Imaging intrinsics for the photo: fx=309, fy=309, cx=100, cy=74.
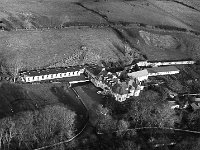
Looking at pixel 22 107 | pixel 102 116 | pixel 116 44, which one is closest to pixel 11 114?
pixel 22 107

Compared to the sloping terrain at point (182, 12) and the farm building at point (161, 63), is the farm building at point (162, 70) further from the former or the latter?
the sloping terrain at point (182, 12)

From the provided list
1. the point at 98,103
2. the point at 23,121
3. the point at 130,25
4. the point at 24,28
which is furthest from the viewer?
the point at 130,25

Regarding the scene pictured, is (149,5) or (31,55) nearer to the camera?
(31,55)

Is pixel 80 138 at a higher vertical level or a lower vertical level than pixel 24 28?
lower

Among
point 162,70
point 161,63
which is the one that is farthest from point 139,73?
point 161,63

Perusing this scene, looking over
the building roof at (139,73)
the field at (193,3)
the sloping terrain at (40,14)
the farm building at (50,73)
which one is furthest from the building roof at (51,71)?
the field at (193,3)

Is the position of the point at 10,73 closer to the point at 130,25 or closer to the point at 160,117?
the point at 160,117

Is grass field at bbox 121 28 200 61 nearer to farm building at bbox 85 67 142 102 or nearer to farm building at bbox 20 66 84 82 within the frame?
farm building at bbox 85 67 142 102

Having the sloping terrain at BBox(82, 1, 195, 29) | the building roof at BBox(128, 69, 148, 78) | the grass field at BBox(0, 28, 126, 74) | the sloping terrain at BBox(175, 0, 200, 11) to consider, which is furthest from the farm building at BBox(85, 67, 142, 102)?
the sloping terrain at BBox(175, 0, 200, 11)
